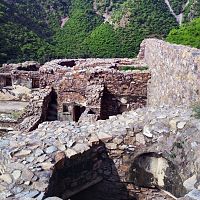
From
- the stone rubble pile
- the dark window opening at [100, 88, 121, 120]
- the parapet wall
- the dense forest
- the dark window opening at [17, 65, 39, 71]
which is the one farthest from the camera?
the dense forest

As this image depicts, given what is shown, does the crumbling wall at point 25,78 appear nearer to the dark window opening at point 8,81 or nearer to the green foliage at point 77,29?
the dark window opening at point 8,81

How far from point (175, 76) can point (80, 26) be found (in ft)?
109

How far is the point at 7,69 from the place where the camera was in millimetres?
19000

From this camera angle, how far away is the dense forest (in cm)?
3003

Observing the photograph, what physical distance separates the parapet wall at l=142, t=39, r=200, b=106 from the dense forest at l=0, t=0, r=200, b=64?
709 inches

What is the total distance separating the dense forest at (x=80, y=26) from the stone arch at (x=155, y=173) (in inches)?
905

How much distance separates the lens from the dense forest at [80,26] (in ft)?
98.5

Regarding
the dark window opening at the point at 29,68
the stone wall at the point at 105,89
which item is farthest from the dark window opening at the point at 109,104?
the dark window opening at the point at 29,68

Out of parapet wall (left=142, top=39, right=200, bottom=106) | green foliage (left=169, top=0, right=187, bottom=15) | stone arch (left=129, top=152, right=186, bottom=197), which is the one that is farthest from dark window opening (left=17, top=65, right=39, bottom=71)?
green foliage (left=169, top=0, right=187, bottom=15)

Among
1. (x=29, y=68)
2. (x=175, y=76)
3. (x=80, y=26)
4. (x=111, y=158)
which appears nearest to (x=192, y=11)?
(x=80, y=26)

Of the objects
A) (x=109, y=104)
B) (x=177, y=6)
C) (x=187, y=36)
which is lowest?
(x=109, y=104)

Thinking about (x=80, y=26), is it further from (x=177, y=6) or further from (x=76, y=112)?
(x=76, y=112)

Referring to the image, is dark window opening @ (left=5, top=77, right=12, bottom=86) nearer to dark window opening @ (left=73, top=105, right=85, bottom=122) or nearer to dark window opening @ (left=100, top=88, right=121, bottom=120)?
dark window opening @ (left=73, top=105, right=85, bottom=122)

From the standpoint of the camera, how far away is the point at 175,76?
27.4 feet
